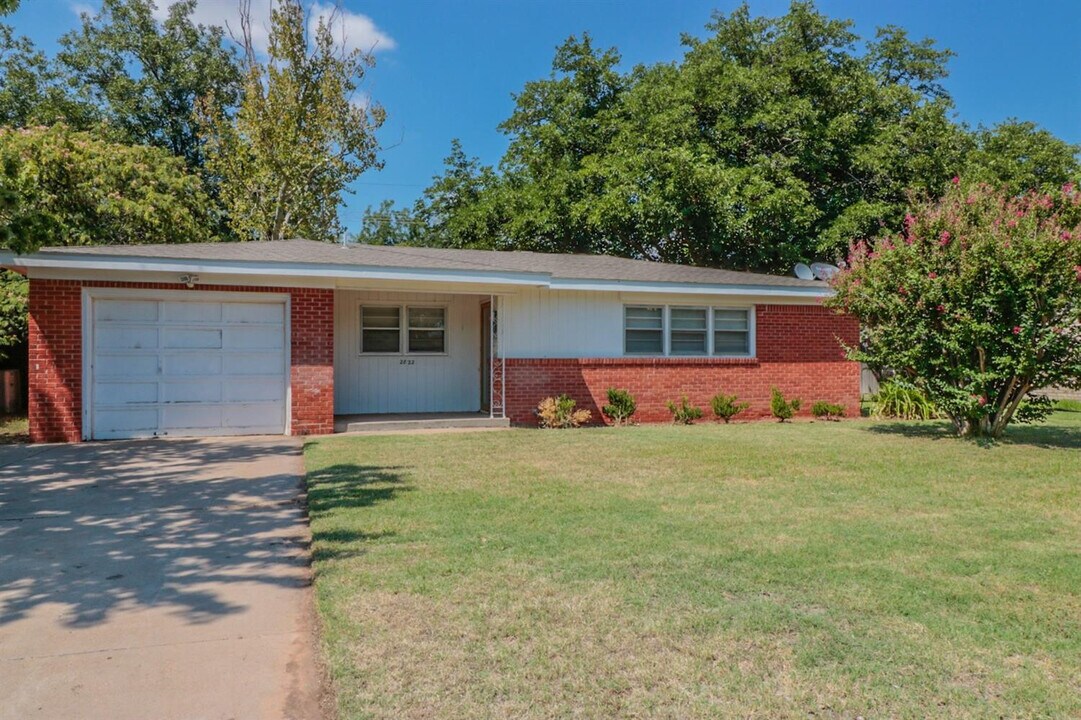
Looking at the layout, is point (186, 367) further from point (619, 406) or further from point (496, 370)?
point (619, 406)

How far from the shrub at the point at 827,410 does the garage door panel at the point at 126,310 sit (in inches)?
479

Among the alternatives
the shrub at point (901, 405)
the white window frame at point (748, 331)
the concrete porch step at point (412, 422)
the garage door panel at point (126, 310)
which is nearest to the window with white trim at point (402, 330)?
the concrete porch step at point (412, 422)

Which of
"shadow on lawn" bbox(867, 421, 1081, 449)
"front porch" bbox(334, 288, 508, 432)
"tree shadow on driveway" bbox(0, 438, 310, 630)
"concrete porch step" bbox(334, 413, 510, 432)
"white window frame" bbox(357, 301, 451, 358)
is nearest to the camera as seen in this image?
"tree shadow on driveway" bbox(0, 438, 310, 630)

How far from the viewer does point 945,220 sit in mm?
10305

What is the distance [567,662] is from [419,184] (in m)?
28.0

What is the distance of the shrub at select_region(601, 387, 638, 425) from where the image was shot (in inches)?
532

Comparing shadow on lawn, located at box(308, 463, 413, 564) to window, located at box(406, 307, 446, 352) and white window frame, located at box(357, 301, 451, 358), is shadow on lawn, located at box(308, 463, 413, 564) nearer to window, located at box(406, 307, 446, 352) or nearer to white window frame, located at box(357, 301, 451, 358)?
white window frame, located at box(357, 301, 451, 358)

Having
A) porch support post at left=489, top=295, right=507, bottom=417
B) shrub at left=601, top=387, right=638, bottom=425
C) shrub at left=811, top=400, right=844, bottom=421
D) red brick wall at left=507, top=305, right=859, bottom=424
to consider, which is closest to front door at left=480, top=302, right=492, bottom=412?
porch support post at left=489, top=295, right=507, bottom=417

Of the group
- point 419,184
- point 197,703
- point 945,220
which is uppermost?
point 419,184

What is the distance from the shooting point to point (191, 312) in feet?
36.3

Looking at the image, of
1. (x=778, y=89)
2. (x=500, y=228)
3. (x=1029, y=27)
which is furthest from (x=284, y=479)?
(x=1029, y=27)

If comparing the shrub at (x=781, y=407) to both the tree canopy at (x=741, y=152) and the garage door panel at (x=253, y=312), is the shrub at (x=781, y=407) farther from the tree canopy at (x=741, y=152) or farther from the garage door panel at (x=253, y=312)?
the garage door panel at (x=253, y=312)

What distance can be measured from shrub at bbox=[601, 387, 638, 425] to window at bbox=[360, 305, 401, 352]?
4265 mm

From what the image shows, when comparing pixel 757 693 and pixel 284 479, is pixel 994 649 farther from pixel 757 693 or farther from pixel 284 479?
pixel 284 479
